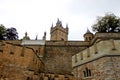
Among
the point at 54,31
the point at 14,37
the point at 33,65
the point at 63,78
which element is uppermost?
the point at 54,31

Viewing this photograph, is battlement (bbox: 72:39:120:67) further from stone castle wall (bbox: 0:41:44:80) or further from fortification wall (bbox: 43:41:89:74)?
fortification wall (bbox: 43:41:89:74)

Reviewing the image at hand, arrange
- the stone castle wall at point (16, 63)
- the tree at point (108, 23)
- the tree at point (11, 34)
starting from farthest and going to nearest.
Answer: the tree at point (11, 34), the tree at point (108, 23), the stone castle wall at point (16, 63)

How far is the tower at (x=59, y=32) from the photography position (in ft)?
193

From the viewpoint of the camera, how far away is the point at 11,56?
51.8 ft

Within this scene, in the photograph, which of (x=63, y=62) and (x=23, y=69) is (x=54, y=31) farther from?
(x=23, y=69)

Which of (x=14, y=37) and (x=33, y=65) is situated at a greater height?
(x=14, y=37)

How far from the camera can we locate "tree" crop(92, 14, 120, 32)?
30.9m

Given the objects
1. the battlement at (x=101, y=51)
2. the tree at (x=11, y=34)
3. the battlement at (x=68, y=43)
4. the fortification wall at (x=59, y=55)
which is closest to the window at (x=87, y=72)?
the battlement at (x=101, y=51)

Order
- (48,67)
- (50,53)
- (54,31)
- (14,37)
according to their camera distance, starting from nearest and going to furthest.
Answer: (48,67), (50,53), (14,37), (54,31)

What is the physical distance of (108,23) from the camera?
1228 inches

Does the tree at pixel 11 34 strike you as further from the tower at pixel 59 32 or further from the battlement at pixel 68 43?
the tower at pixel 59 32

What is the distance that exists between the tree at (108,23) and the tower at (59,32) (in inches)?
1088

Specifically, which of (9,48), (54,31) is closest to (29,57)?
(9,48)

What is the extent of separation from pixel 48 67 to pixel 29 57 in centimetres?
848
